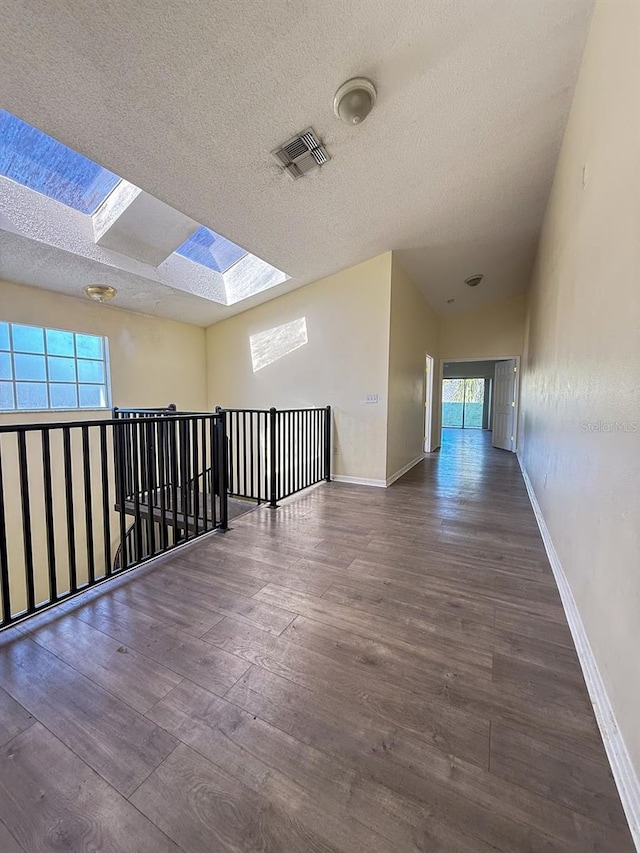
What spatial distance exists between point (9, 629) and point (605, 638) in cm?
265

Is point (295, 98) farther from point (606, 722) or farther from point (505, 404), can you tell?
point (505, 404)

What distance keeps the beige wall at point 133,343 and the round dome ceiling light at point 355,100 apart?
152 inches

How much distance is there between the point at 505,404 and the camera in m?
7.57

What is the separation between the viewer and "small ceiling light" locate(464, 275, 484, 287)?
5.55 metres

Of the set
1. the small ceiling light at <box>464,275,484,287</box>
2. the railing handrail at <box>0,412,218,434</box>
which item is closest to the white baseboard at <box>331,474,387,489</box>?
the railing handrail at <box>0,412,218,434</box>

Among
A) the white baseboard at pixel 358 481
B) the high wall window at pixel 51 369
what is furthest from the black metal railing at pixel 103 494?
the white baseboard at pixel 358 481

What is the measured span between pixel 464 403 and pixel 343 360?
9.56 m

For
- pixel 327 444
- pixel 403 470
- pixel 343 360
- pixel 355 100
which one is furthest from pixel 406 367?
pixel 355 100

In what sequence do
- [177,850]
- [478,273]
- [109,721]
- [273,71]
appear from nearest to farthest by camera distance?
[177,850]
[109,721]
[273,71]
[478,273]

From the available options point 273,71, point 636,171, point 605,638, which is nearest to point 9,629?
point 605,638

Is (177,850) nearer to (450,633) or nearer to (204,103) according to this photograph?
(450,633)

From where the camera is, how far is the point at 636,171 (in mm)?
1305

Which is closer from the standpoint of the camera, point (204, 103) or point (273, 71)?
point (273, 71)

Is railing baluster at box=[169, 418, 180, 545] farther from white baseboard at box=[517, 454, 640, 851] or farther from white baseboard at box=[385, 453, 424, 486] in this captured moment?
white baseboard at box=[385, 453, 424, 486]
